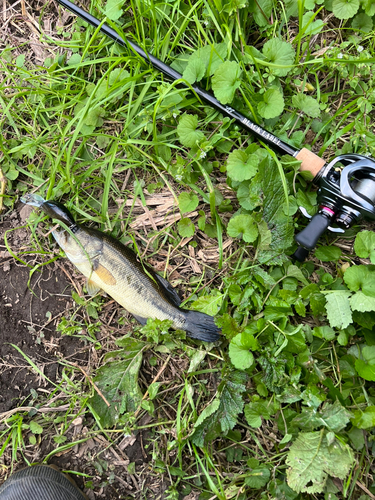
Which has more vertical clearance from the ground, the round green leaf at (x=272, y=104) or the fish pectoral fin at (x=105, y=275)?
the round green leaf at (x=272, y=104)

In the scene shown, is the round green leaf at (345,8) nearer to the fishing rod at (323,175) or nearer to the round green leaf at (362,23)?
the round green leaf at (362,23)

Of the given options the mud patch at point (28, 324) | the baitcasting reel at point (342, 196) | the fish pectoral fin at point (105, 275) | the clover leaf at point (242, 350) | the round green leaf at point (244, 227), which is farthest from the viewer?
the mud patch at point (28, 324)

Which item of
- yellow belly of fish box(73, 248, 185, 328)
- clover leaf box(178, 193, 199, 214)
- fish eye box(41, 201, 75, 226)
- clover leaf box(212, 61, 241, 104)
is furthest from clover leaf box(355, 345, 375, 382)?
fish eye box(41, 201, 75, 226)

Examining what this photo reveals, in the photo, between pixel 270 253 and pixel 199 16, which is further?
pixel 199 16

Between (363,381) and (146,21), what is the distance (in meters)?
2.99

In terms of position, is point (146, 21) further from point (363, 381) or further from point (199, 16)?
point (363, 381)

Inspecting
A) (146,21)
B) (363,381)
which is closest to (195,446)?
(363,381)

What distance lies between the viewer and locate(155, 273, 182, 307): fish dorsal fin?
265cm

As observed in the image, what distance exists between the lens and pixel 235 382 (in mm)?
2479

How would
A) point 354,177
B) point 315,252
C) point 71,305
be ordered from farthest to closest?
point 71,305 < point 315,252 < point 354,177

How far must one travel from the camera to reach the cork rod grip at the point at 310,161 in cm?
247

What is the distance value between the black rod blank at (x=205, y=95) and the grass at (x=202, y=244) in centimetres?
8

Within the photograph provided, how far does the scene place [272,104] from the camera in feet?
8.38

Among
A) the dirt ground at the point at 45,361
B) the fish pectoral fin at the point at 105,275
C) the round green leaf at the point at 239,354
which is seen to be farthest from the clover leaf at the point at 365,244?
the dirt ground at the point at 45,361
